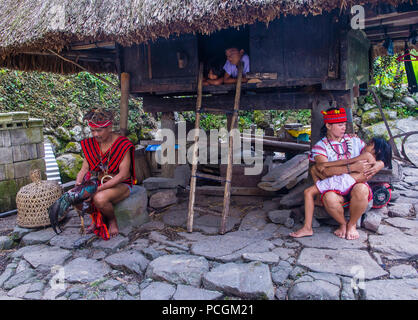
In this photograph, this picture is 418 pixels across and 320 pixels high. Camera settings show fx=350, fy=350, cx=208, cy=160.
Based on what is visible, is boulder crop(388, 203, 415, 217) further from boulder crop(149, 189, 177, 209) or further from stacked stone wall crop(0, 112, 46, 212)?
stacked stone wall crop(0, 112, 46, 212)

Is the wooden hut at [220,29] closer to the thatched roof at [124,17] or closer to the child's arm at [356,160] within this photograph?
the thatched roof at [124,17]

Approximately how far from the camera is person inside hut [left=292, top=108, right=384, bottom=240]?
3.98m

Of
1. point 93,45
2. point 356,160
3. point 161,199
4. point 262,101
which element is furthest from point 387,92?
point 93,45

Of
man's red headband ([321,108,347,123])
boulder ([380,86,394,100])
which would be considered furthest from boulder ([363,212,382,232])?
boulder ([380,86,394,100])

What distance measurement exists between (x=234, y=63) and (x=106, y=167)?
2220 millimetres

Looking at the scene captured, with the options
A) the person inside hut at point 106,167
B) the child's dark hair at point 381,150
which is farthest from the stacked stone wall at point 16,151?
the child's dark hair at point 381,150

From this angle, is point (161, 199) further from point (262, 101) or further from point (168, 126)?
point (262, 101)

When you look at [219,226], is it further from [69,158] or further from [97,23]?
[69,158]

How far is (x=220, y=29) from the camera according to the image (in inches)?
165

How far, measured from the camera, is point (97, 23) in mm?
4363

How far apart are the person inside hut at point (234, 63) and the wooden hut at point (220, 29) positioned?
0.10 m

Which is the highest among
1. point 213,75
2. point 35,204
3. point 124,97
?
point 213,75

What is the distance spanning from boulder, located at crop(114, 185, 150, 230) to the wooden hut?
4.21ft

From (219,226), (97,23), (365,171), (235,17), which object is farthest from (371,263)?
(97,23)
